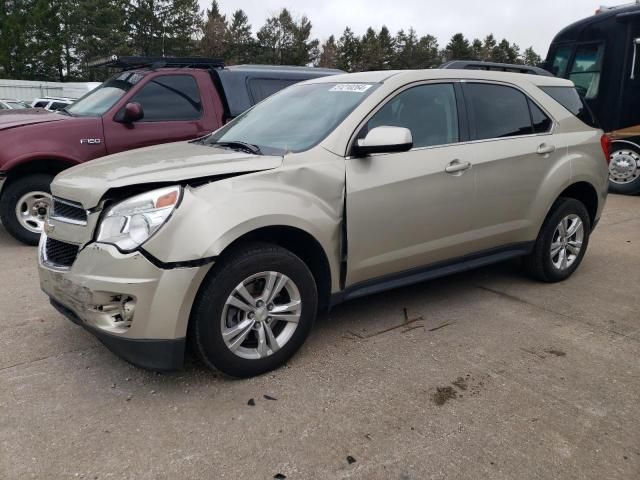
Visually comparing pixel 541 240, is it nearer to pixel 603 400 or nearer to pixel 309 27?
pixel 603 400

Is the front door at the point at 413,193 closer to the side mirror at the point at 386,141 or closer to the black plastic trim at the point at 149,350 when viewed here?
the side mirror at the point at 386,141

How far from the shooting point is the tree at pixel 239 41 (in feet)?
184

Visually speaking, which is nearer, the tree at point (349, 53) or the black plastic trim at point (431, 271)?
the black plastic trim at point (431, 271)

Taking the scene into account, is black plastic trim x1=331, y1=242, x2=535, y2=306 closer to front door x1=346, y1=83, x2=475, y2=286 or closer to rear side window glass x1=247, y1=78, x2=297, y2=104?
front door x1=346, y1=83, x2=475, y2=286

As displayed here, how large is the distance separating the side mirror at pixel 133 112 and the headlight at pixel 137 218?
353cm

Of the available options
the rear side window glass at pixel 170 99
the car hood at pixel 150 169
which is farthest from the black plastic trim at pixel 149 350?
the rear side window glass at pixel 170 99

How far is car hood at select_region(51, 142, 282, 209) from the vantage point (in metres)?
2.89

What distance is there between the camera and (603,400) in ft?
9.78

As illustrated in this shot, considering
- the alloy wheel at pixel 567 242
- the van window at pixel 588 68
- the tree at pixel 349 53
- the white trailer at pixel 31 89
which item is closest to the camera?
the alloy wheel at pixel 567 242

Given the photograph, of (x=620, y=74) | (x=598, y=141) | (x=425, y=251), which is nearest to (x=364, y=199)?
(x=425, y=251)

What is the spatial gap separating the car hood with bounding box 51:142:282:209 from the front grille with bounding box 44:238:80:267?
0.86 feet

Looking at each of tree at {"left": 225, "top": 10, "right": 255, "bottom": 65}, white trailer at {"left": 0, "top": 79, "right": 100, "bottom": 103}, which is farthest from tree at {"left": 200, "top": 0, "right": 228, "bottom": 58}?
white trailer at {"left": 0, "top": 79, "right": 100, "bottom": 103}

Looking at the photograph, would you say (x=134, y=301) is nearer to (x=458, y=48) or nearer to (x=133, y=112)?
(x=133, y=112)

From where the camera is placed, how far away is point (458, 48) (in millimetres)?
74625
